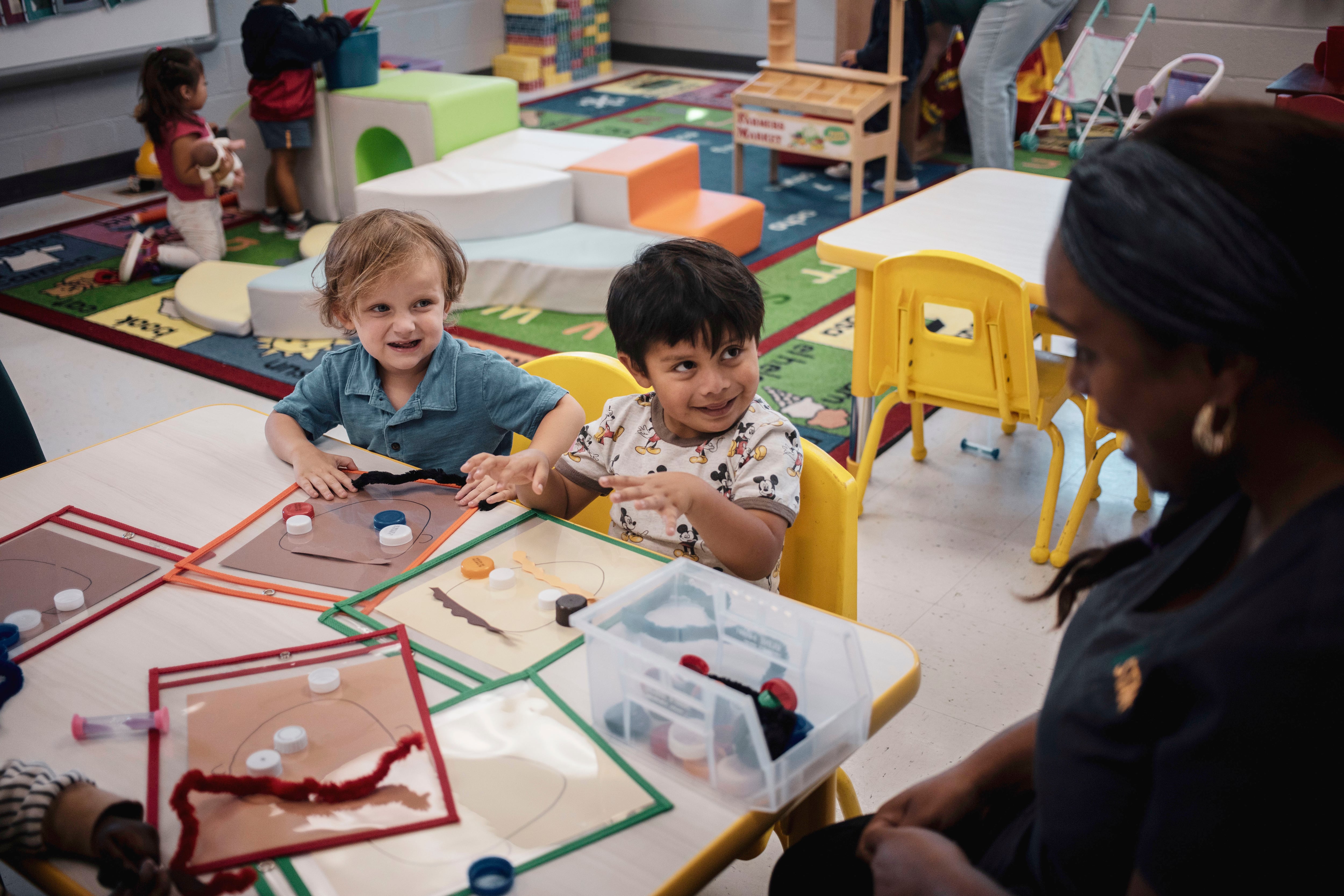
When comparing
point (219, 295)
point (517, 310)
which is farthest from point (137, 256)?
point (517, 310)

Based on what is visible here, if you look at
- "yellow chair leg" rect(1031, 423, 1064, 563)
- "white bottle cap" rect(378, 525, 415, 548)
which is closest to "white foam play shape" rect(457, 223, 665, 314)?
"yellow chair leg" rect(1031, 423, 1064, 563)

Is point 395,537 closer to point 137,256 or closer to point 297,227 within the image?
point 137,256

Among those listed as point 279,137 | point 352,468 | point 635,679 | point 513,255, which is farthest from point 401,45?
point 635,679

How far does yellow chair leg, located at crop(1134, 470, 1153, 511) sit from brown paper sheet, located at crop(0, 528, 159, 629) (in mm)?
2170

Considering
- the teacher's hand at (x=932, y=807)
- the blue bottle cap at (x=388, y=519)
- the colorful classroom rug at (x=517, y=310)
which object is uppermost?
the blue bottle cap at (x=388, y=519)

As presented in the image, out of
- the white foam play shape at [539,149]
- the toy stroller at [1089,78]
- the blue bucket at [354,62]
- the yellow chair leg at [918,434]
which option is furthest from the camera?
the toy stroller at [1089,78]

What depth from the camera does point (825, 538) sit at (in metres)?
1.36

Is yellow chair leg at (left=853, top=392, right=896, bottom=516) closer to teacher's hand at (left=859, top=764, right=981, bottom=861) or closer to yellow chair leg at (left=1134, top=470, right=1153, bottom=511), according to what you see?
yellow chair leg at (left=1134, top=470, right=1153, bottom=511)

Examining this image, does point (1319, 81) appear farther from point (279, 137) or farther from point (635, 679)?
point (279, 137)

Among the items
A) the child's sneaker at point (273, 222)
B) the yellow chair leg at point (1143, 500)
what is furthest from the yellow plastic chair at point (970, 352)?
the child's sneaker at point (273, 222)

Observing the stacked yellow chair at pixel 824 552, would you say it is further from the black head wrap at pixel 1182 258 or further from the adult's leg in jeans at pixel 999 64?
the adult's leg in jeans at pixel 999 64

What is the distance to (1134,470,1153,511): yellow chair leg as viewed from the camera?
8.29 ft

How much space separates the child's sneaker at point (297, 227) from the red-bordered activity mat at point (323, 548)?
3493 millimetres

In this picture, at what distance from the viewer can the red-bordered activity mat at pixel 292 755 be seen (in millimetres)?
834
